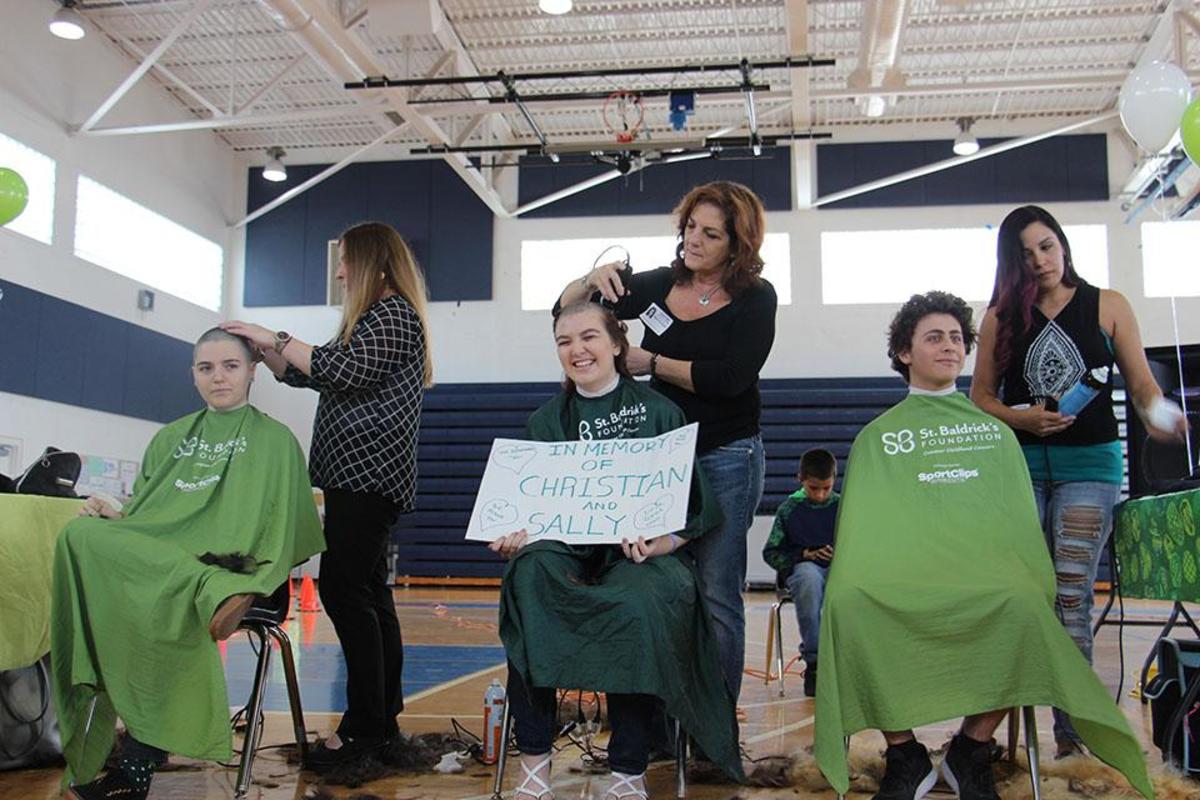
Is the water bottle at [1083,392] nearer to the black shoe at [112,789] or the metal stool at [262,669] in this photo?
the metal stool at [262,669]

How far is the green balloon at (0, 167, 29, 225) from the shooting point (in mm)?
5699

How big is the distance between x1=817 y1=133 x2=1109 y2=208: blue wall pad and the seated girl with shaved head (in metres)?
10.5

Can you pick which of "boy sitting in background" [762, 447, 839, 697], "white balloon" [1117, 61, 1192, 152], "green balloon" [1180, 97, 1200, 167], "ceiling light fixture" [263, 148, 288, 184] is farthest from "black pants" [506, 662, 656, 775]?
"ceiling light fixture" [263, 148, 288, 184]

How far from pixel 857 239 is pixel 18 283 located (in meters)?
8.72

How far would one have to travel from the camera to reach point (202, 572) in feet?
7.80

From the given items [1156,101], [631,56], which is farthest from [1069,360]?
[631,56]

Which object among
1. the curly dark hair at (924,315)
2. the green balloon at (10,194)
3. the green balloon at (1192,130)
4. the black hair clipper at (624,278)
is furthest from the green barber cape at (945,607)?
the green balloon at (10,194)

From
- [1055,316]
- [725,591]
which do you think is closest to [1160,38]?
[1055,316]

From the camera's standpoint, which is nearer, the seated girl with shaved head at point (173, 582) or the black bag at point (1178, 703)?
the seated girl with shaved head at point (173, 582)

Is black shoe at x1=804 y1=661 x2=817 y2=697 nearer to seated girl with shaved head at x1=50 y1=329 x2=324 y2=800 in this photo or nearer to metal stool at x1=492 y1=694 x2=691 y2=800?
metal stool at x1=492 y1=694 x2=691 y2=800

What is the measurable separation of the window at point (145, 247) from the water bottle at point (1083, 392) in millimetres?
9914

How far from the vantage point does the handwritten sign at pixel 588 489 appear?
2312 millimetres

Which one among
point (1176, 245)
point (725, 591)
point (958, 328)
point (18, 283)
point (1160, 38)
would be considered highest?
point (1160, 38)

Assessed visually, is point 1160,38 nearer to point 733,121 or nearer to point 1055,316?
point 733,121
